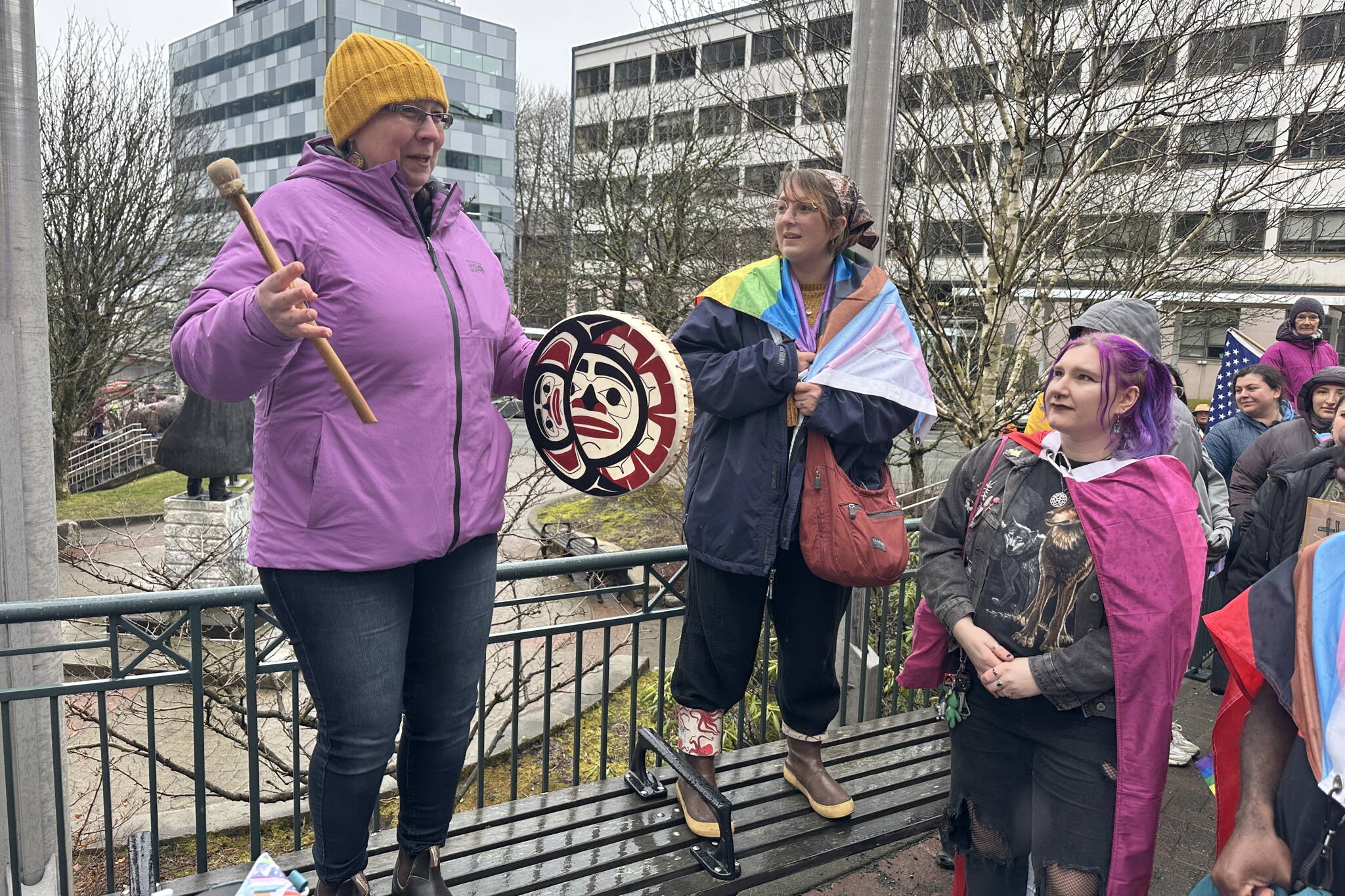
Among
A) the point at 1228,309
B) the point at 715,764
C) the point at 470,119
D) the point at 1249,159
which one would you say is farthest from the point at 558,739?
the point at 470,119

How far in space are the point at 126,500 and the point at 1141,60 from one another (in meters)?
18.0

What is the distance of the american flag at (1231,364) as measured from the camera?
6.00 metres

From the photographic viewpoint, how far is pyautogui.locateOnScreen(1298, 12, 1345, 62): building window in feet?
23.1

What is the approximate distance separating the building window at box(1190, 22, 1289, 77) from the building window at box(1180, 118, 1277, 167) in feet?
1.79

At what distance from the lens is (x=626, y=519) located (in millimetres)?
17000

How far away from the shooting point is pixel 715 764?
3.13 meters

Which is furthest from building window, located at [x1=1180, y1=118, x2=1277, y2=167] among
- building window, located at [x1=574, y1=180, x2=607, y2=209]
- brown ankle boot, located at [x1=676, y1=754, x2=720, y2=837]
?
building window, located at [x1=574, y1=180, x2=607, y2=209]

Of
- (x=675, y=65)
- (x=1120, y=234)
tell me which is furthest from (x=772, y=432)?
(x=675, y=65)

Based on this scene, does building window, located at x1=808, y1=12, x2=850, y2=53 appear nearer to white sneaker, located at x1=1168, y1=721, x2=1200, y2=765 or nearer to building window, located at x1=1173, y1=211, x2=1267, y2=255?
building window, located at x1=1173, y1=211, x2=1267, y2=255

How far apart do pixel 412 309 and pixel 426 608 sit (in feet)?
2.22

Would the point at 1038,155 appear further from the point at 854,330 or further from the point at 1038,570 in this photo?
the point at 1038,570

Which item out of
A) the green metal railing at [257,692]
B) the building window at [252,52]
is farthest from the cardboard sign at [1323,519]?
the building window at [252,52]

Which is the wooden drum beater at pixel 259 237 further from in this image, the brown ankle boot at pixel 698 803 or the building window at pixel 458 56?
the building window at pixel 458 56

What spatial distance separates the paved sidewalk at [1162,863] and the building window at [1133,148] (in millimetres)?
5406
